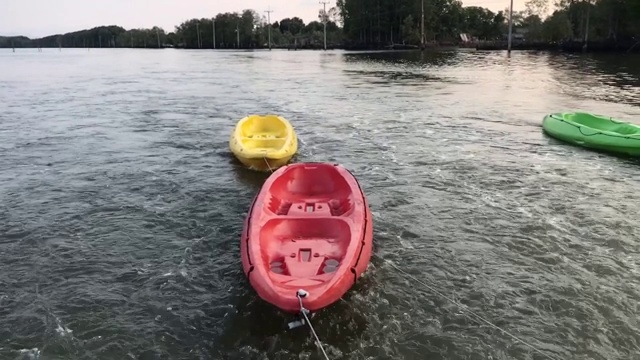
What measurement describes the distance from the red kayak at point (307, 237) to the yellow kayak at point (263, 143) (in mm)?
3619

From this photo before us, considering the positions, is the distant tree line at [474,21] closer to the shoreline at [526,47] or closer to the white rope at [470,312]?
the shoreline at [526,47]

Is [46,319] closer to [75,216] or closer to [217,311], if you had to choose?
[217,311]

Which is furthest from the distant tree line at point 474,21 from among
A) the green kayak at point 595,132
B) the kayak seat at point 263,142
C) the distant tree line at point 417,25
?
the kayak seat at point 263,142

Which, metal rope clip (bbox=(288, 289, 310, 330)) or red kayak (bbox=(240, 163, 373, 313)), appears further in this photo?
red kayak (bbox=(240, 163, 373, 313))

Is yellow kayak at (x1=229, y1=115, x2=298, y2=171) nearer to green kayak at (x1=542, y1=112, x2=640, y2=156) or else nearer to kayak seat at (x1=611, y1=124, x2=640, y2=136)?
green kayak at (x1=542, y1=112, x2=640, y2=156)

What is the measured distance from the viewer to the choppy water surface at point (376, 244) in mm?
7793

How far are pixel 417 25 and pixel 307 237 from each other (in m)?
118

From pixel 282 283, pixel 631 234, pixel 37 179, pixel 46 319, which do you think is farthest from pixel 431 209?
pixel 37 179

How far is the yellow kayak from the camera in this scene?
52.2 feet

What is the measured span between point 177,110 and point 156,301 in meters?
21.2

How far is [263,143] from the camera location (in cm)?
1761

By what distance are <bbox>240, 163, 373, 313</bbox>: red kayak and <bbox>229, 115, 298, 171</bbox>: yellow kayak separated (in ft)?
11.9

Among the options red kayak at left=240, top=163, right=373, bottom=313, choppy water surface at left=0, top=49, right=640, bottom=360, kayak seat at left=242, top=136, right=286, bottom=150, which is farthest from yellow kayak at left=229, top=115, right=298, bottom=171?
red kayak at left=240, top=163, right=373, bottom=313

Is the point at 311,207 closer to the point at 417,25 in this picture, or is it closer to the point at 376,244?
the point at 376,244
